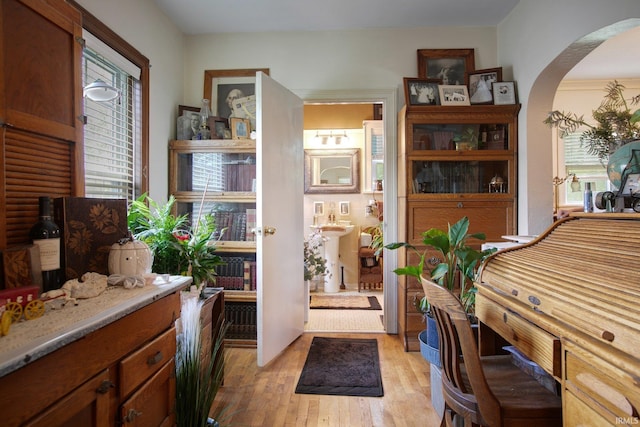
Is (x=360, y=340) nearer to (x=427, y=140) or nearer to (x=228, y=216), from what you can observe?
(x=228, y=216)

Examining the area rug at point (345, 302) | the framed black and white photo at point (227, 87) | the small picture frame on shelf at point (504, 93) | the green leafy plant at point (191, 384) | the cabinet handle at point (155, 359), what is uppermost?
the framed black and white photo at point (227, 87)

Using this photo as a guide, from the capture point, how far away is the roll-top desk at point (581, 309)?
0.76 meters

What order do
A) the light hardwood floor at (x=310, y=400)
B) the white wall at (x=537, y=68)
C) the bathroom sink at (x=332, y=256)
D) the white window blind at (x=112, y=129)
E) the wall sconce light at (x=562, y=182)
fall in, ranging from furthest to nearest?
the bathroom sink at (x=332, y=256)
the wall sconce light at (x=562, y=182)
the white wall at (x=537, y=68)
the white window blind at (x=112, y=129)
the light hardwood floor at (x=310, y=400)

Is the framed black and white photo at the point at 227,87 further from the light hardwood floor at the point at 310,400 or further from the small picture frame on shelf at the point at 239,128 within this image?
the light hardwood floor at the point at 310,400

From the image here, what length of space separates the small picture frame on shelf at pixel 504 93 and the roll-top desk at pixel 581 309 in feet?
5.62

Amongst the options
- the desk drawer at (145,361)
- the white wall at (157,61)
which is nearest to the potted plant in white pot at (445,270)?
the desk drawer at (145,361)

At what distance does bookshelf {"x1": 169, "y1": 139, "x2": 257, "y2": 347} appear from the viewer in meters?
2.86

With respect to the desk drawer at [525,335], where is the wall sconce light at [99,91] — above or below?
above

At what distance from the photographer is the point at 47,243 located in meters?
1.11

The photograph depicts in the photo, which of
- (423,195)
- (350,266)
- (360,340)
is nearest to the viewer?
(423,195)

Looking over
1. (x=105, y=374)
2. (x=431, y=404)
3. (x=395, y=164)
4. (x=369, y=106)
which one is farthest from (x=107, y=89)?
(x=369, y=106)

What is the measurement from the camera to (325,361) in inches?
99.7

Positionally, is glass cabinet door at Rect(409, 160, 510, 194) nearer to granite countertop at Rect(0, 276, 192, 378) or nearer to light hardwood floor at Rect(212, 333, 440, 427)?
light hardwood floor at Rect(212, 333, 440, 427)

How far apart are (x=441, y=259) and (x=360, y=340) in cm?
100
